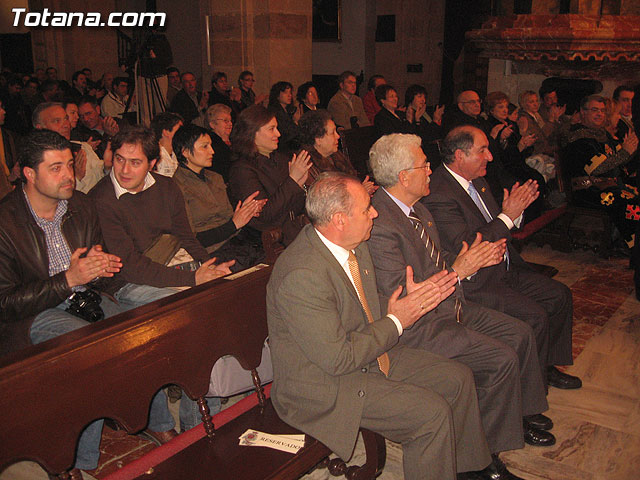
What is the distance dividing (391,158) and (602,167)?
148 inches

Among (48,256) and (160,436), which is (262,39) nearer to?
(48,256)

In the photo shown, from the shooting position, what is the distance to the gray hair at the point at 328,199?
2.33m

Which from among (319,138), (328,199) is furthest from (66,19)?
(328,199)

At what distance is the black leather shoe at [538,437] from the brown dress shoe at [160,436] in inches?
71.5

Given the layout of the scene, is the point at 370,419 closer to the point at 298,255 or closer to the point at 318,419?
the point at 318,419

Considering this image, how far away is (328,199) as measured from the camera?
2340 millimetres

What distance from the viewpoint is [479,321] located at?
10.3 feet

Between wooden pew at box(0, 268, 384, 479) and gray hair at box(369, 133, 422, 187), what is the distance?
86 centimetres

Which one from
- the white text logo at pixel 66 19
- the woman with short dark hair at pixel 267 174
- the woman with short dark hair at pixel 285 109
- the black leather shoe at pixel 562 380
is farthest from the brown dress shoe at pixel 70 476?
the white text logo at pixel 66 19

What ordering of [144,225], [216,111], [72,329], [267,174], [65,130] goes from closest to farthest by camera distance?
[72,329], [144,225], [267,174], [65,130], [216,111]

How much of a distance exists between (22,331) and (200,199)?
165cm

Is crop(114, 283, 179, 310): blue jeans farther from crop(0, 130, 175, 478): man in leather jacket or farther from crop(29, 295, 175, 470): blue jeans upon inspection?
crop(29, 295, 175, 470): blue jeans

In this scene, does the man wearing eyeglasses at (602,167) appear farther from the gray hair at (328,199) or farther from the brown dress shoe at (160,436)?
the brown dress shoe at (160,436)

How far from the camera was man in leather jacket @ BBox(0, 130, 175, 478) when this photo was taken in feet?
8.58
